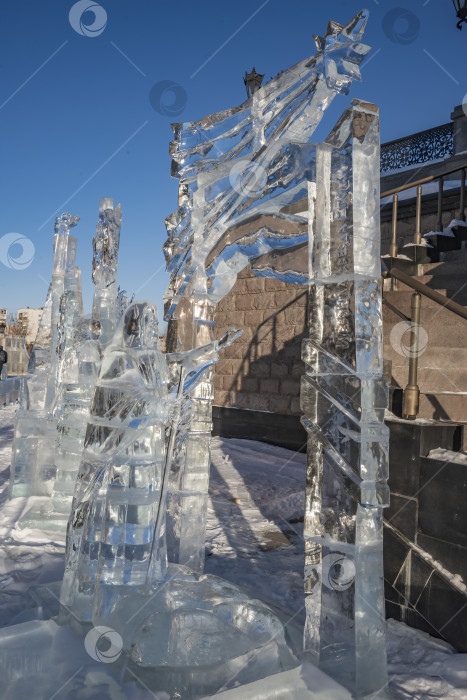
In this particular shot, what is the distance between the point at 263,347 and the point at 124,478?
7090 mm

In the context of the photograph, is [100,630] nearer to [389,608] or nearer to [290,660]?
[290,660]

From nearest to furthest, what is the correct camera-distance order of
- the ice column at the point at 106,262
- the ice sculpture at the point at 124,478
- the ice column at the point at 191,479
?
the ice sculpture at the point at 124,478, the ice column at the point at 191,479, the ice column at the point at 106,262

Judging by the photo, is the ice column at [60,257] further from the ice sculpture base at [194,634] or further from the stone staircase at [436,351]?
the ice sculpture base at [194,634]

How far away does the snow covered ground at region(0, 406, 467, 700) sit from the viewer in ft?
5.70

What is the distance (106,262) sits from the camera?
4484 millimetres

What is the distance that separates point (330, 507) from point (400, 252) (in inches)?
194

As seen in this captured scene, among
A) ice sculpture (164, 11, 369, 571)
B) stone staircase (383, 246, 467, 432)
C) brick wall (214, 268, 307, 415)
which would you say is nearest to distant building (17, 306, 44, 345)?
brick wall (214, 268, 307, 415)

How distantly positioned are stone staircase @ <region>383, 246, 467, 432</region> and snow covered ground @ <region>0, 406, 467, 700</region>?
61.9 inches

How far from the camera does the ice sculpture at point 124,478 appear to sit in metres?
2.18

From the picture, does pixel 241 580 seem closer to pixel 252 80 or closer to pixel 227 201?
pixel 227 201

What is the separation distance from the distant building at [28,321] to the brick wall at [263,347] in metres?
18.0

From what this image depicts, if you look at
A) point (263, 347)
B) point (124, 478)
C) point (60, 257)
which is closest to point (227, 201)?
point (124, 478)

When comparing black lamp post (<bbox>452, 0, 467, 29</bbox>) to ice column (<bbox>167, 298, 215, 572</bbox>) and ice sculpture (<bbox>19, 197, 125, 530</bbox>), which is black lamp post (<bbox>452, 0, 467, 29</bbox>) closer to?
ice sculpture (<bbox>19, 197, 125, 530</bbox>)

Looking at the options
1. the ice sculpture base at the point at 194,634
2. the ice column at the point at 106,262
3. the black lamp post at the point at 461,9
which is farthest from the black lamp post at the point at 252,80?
the ice sculpture base at the point at 194,634
